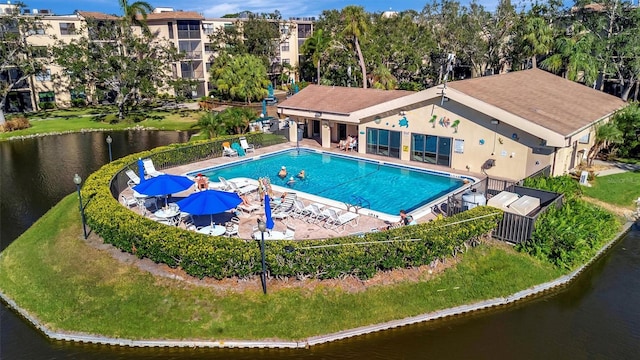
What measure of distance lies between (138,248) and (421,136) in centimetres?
1822

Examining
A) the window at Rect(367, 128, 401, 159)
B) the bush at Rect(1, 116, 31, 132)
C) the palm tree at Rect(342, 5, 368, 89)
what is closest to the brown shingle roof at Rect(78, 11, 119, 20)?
the bush at Rect(1, 116, 31, 132)

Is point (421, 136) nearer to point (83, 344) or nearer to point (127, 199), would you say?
point (127, 199)

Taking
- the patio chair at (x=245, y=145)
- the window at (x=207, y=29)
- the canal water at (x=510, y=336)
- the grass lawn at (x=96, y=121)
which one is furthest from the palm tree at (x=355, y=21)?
the canal water at (x=510, y=336)

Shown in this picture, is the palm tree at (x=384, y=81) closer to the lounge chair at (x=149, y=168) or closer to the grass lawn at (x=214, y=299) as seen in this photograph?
the lounge chair at (x=149, y=168)

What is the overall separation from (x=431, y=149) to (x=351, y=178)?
18.3 feet

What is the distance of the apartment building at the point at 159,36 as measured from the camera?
183 feet

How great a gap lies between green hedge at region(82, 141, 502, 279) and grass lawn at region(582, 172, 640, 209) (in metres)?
9.79

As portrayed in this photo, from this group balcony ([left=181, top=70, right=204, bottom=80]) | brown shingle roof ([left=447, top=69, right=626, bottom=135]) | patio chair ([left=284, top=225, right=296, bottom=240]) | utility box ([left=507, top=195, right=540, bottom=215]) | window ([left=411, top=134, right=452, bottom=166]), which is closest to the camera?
patio chair ([left=284, top=225, right=296, bottom=240])

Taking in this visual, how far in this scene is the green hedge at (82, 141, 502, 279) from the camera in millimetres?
14625

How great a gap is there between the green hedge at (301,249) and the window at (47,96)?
166 ft

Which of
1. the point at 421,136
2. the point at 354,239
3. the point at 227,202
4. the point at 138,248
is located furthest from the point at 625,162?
the point at 138,248

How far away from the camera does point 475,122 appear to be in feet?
83.4

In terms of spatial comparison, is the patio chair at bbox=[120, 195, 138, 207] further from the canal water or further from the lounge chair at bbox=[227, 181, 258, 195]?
the canal water

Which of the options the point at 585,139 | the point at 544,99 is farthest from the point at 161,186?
the point at 585,139
